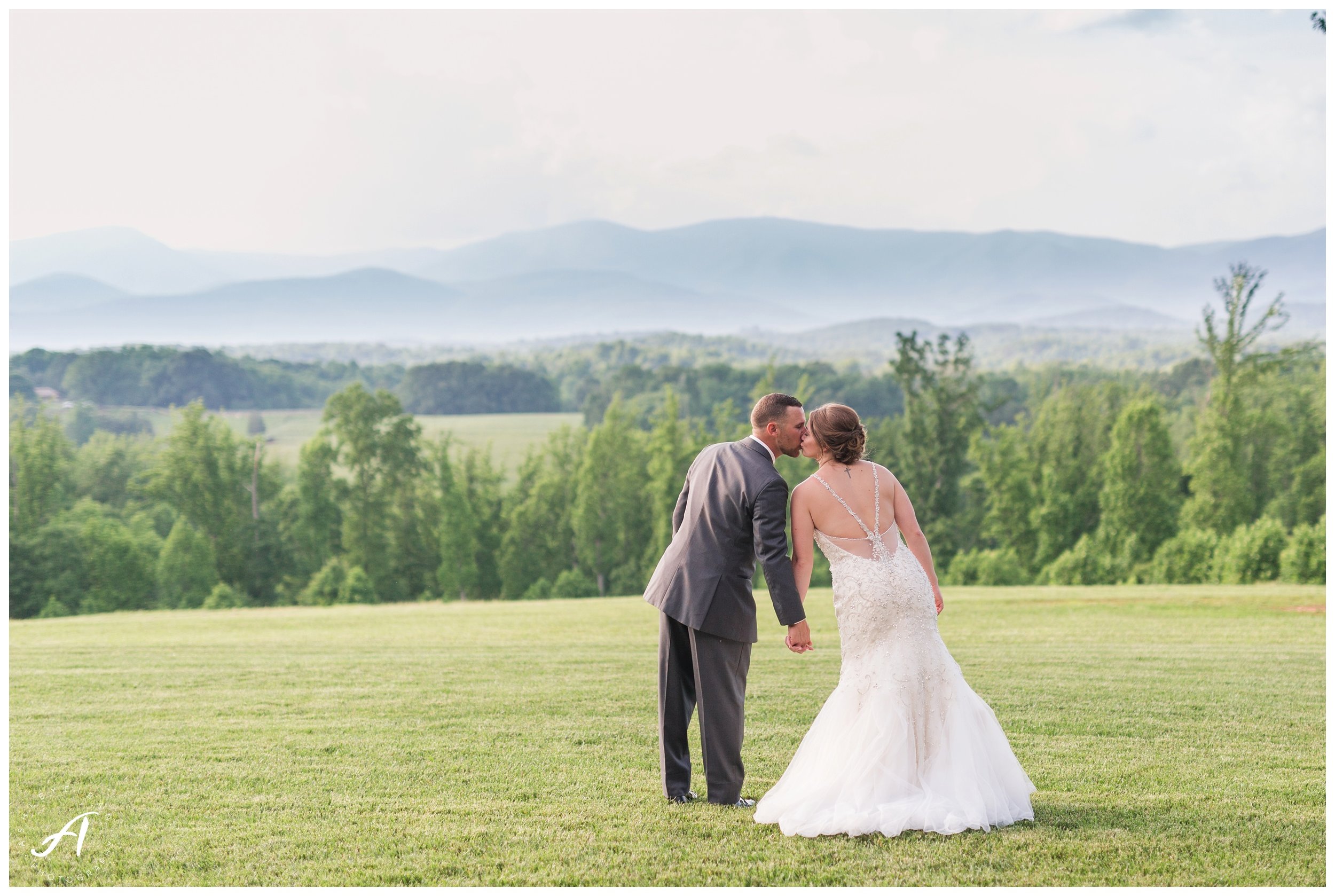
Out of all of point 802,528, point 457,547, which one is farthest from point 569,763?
point 457,547

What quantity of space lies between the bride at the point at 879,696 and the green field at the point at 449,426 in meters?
83.8

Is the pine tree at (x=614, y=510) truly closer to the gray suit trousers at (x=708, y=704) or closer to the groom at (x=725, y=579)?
the gray suit trousers at (x=708, y=704)

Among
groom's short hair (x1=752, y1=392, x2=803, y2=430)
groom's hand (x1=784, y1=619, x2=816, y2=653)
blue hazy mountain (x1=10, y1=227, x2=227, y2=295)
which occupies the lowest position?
groom's hand (x1=784, y1=619, x2=816, y2=653)

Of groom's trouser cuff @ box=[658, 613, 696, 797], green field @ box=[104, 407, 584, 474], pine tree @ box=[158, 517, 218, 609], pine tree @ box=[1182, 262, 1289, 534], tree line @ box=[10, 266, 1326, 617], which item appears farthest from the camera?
green field @ box=[104, 407, 584, 474]

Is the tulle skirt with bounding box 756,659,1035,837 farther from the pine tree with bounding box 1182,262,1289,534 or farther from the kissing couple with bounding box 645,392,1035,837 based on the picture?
the pine tree with bounding box 1182,262,1289,534

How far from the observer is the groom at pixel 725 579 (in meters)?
5.61

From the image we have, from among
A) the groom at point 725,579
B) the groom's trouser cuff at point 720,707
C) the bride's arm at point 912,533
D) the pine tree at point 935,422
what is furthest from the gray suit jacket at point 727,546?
the pine tree at point 935,422

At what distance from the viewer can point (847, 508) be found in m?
5.77

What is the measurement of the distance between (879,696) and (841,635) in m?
0.39

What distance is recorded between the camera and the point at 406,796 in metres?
6.36

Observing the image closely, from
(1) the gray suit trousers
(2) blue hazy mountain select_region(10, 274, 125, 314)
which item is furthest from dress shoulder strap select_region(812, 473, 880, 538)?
(2) blue hazy mountain select_region(10, 274, 125, 314)

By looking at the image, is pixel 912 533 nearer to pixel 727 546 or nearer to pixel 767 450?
pixel 767 450

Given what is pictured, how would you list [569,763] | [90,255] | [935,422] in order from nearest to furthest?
[569,763] → [935,422] → [90,255]

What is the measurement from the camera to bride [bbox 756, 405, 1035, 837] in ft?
18.1
